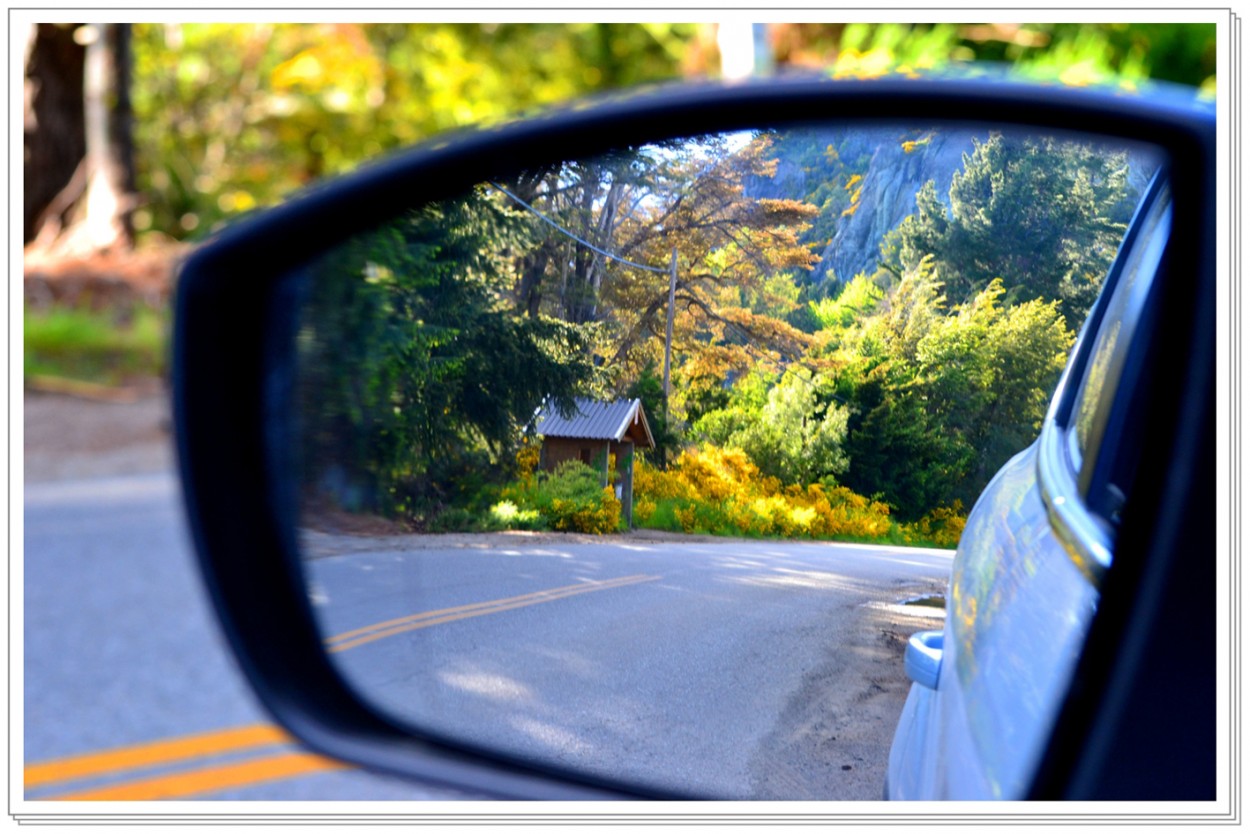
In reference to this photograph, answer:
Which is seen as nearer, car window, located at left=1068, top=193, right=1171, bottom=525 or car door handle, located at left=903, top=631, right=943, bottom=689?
car window, located at left=1068, top=193, right=1171, bottom=525

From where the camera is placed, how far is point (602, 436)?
107 centimetres

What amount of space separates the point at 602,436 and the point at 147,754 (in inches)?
142

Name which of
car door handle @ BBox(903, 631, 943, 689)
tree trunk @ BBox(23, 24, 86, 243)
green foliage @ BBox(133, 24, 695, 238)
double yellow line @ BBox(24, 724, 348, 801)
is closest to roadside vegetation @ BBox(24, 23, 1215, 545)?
car door handle @ BBox(903, 631, 943, 689)

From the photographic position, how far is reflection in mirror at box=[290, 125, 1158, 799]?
3.28 feet

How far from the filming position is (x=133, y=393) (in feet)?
30.6

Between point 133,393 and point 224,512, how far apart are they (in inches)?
347

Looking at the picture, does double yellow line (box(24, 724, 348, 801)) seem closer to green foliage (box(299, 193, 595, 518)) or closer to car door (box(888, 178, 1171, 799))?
green foliage (box(299, 193, 595, 518))

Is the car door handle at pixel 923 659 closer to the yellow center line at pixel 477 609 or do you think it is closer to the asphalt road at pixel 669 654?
the asphalt road at pixel 669 654

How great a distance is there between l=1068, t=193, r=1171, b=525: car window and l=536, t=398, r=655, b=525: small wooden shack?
0.44 m

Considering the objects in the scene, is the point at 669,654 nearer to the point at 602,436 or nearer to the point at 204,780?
the point at 602,436

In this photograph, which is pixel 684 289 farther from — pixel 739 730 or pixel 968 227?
pixel 739 730

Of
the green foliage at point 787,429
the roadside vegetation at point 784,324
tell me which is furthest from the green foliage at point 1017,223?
the green foliage at point 787,429

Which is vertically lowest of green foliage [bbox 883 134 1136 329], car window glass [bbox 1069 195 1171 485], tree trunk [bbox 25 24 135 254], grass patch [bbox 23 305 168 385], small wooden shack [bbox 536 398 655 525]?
grass patch [bbox 23 305 168 385]

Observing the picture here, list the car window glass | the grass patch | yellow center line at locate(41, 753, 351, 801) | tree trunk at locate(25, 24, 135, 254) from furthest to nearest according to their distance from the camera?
tree trunk at locate(25, 24, 135, 254)
the grass patch
yellow center line at locate(41, 753, 351, 801)
the car window glass
